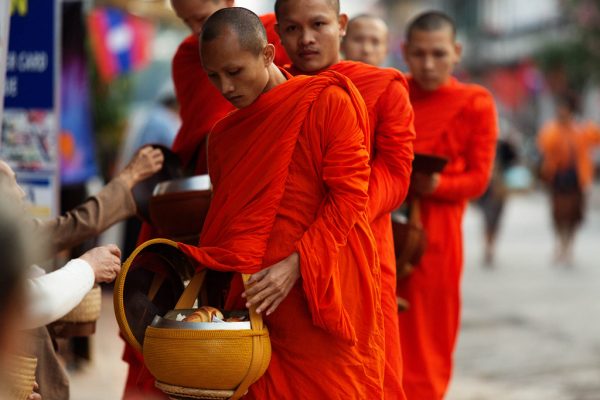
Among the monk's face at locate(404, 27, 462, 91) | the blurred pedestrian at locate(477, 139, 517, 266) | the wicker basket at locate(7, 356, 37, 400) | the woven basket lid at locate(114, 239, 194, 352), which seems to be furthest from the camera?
the blurred pedestrian at locate(477, 139, 517, 266)

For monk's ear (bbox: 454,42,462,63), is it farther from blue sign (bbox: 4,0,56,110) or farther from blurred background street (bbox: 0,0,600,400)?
blue sign (bbox: 4,0,56,110)

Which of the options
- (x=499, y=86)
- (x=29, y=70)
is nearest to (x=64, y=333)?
(x=29, y=70)

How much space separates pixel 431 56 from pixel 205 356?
2.53m

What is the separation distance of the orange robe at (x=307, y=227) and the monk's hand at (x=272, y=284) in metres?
0.04

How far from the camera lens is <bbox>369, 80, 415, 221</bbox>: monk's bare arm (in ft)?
12.0

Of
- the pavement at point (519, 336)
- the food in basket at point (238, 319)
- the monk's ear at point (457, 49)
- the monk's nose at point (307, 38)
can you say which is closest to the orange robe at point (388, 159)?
the monk's nose at point (307, 38)

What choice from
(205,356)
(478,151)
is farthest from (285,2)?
(478,151)

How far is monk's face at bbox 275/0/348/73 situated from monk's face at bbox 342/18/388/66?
128 centimetres

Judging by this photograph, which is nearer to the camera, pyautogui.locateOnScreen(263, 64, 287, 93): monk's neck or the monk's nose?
pyautogui.locateOnScreen(263, 64, 287, 93): monk's neck

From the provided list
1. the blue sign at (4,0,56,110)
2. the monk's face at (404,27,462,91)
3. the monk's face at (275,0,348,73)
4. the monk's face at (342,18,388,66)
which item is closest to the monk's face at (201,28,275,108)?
the monk's face at (275,0,348,73)

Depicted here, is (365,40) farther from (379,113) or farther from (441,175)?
(379,113)

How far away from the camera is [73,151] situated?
762cm

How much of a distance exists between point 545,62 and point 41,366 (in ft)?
89.3

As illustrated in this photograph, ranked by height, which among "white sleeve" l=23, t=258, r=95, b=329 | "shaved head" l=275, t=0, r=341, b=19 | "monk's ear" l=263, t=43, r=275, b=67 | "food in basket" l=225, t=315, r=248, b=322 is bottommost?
"food in basket" l=225, t=315, r=248, b=322
